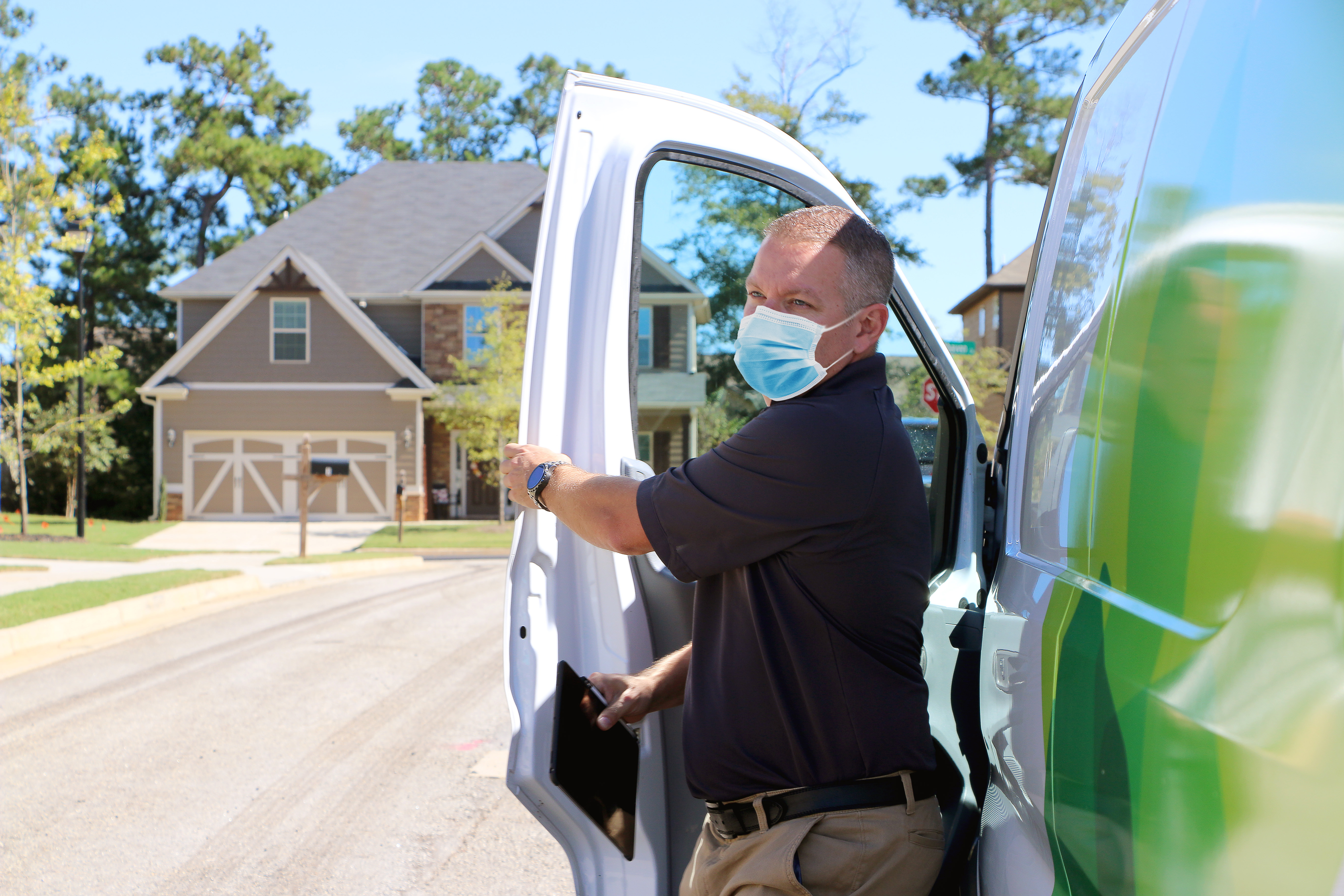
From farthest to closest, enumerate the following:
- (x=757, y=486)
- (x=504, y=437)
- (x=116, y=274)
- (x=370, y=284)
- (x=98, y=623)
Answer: (x=116, y=274)
(x=370, y=284)
(x=504, y=437)
(x=98, y=623)
(x=757, y=486)

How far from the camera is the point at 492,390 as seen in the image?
24.8 meters

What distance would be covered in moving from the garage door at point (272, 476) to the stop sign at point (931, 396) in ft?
85.8

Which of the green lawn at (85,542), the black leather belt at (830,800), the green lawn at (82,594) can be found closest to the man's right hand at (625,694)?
the black leather belt at (830,800)

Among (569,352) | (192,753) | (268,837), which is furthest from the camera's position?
(192,753)

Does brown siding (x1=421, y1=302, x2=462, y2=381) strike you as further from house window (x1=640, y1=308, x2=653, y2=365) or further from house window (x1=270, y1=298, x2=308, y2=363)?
house window (x1=640, y1=308, x2=653, y2=365)

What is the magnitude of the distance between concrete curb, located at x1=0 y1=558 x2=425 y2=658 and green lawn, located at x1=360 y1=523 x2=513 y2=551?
184 inches

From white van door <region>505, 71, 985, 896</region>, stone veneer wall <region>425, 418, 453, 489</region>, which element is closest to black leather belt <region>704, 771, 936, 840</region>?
white van door <region>505, 71, 985, 896</region>

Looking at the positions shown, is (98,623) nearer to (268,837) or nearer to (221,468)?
(268,837)

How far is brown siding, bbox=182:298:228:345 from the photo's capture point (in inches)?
1173

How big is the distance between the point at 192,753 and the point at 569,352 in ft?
15.1

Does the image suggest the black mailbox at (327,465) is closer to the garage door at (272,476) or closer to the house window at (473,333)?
the garage door at (272,476)

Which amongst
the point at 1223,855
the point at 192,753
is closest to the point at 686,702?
the point at 1223,855

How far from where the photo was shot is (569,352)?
90.5 inches

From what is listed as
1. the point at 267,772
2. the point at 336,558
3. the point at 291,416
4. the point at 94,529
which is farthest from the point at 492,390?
the point at 267,772
